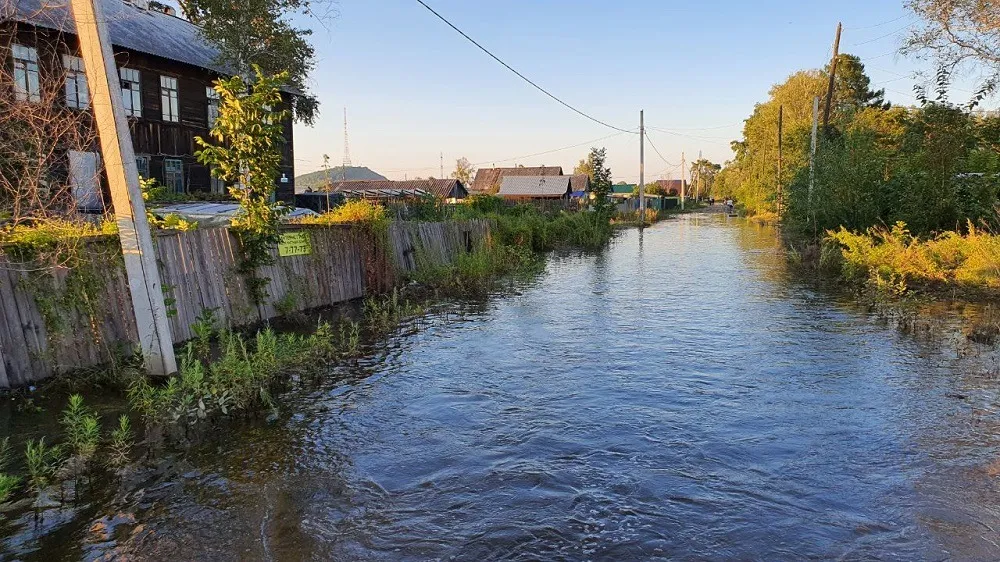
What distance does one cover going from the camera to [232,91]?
911cm

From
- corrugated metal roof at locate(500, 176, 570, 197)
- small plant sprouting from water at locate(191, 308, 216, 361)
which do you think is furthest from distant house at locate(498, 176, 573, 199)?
small plant sprouting from water at locate(191, 308, 216, 361)

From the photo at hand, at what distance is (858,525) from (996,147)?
18.1m

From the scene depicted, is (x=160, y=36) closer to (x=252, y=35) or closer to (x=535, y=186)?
(x=252, y=35)

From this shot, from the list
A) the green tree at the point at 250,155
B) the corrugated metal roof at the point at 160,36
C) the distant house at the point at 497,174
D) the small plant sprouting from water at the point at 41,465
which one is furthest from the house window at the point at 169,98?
the distant house at the point at 497,174

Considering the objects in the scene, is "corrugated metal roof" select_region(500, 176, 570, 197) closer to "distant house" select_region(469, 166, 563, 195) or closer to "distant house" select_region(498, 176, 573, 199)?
"distant house" select_region(498, 176, 573, 199)

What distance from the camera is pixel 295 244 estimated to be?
11125mm

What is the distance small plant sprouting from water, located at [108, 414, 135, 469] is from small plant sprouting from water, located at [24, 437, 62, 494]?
363 mm

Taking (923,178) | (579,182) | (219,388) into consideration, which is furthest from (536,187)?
(219,388)

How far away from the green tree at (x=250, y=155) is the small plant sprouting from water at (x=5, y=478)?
181 inches

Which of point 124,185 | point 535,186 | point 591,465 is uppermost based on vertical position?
point 124,185

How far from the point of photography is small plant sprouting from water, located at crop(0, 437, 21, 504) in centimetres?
420

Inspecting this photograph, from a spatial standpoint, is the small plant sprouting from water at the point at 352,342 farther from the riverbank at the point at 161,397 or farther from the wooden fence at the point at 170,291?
the wooden fence at the point at 170,291

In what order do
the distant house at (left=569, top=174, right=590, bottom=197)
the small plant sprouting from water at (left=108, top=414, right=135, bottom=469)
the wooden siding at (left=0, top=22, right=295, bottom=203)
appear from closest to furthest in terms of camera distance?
the small plant sprouting from water at (left=108, top=414, right=135, bottom=469)
the wooden siding at (left=0, top=22, right=295, bottom=203)
the distant house at (left=569, top=174, right=590, bottom=197)

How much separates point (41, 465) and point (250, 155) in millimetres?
5241
